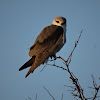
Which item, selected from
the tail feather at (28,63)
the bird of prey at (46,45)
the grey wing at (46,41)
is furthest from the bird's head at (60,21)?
the tail feather at (28,63)

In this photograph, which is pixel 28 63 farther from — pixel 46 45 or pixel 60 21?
pixel 60 21

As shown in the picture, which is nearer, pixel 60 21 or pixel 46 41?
pixel 46 41

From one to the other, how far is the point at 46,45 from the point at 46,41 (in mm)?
103

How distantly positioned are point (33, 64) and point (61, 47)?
0.85 meters

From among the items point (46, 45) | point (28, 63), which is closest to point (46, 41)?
point (46, 45)

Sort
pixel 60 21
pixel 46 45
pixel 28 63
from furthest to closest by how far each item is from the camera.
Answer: pixel 60 21 < pixel 46 45 < pixel 28 63

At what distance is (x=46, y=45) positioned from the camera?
4.43m

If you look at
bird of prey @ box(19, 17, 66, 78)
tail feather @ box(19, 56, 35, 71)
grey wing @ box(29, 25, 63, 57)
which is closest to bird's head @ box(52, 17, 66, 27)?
bird of prey @ box(19, 17, 66, 78)

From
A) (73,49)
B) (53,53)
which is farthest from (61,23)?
(73,49)

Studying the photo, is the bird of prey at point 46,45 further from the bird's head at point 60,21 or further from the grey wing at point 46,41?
the bird's head at point 60,21

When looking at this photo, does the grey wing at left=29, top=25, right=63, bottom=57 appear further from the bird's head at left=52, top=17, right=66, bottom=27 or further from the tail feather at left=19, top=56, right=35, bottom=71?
the bird's head at left=52, top=17, right=66, bottom=27

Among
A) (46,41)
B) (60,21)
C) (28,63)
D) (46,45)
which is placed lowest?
(28,63)

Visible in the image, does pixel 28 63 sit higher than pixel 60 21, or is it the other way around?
pixel 60 21

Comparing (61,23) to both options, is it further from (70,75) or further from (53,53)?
(70,75)
